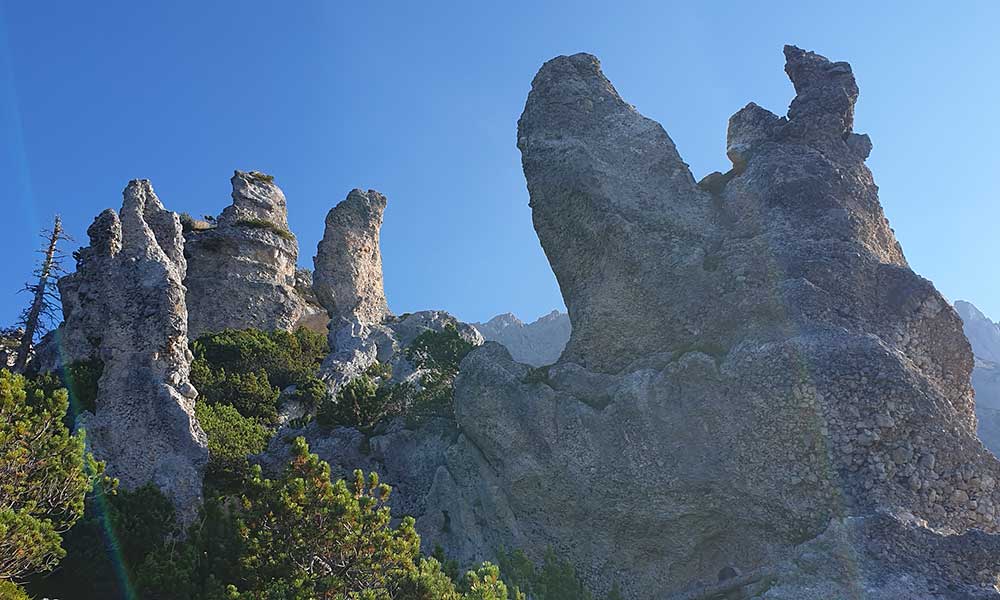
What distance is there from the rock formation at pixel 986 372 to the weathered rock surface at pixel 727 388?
852 centimetres

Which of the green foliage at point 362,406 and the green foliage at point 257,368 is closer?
the green foliage at point 362,406

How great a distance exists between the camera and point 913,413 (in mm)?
15578

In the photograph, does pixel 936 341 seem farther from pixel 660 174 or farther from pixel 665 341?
pixel 660 174

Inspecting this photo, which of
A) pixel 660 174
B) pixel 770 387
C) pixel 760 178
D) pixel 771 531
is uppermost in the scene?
pixel 660 174

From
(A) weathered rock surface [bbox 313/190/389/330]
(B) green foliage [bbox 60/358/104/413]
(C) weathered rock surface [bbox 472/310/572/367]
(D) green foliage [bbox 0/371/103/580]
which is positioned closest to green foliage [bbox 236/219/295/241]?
(A) weathered rock surface [bbox 313/190/389/330]

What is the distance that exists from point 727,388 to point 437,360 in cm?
1484

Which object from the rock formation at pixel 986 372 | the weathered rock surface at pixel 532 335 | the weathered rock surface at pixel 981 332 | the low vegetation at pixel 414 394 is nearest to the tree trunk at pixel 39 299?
the low vegetation at pixel 414 394

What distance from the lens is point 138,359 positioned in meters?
21.4

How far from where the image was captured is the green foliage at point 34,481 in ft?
40.5

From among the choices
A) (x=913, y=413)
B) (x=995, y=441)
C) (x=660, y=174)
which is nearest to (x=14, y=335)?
(x=660, y=174)

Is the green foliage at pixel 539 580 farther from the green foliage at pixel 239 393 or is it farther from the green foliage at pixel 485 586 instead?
the green foliage at pixel 239 393

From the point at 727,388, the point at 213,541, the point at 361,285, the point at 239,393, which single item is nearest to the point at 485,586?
the point at 213,541

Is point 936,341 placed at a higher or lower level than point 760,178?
lower

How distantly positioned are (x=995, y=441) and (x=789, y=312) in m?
58.9
